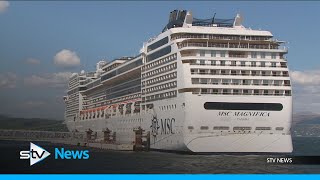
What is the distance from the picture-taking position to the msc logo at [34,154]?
14.2 m

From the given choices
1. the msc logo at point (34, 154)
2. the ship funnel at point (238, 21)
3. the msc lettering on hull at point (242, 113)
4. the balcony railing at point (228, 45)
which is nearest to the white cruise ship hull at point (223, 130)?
the msc lettering on hull at point (242, 113)

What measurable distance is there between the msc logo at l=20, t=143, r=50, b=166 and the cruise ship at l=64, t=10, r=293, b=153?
1205 centimetres

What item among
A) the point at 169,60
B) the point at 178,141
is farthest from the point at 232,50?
the point at 178,141

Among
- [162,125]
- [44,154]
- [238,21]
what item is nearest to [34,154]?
[44,154]

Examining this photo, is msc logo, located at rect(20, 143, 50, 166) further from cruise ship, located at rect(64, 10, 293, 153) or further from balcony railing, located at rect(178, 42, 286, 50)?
balcony railing, located at rect(178, 42, 286, 50)

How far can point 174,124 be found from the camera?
2708cm

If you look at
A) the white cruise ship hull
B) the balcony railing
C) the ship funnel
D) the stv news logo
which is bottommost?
the stv news logo

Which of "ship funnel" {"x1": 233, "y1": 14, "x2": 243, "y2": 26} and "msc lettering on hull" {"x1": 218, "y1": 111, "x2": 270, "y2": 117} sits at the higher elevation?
"ship funnel" {"x1": 233, "y1": 14, "x2": 243, "y2": 26}

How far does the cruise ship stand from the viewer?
25.7 metres

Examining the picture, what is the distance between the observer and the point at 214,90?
86.3ft

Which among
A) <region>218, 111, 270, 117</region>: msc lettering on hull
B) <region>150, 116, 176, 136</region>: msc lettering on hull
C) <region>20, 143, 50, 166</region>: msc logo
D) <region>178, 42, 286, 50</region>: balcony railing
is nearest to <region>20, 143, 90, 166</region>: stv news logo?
<region>20, 143, 50, 166</region>: msc logo

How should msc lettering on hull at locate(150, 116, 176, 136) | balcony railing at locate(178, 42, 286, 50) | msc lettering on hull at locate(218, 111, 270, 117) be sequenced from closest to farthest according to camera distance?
msc lettering on hull at locate(218, 111, 270, 117)
msc lettering on hull at locate(150, 116, 176, 136)
balcony railing at locate(178, 42, 286, 50)

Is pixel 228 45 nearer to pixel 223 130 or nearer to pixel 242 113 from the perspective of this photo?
pixel 242 113

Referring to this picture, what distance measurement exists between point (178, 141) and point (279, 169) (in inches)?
408
